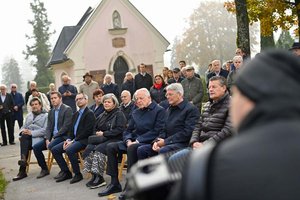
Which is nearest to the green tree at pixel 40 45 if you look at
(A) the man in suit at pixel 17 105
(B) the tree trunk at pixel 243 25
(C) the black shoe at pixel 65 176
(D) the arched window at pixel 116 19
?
(D) the arched window at pixel 116 19

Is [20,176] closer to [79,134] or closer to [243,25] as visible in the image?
[79,134]

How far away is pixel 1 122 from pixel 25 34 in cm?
4444

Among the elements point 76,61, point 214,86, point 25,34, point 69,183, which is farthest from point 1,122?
point 25,34

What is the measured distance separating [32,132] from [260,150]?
8.30 metres

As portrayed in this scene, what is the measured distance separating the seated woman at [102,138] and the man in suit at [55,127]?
1.08 meters

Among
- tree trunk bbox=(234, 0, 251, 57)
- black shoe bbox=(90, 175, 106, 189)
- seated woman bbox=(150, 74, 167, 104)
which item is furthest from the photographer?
tree trunk bbox=(234, 0, 251, 57)

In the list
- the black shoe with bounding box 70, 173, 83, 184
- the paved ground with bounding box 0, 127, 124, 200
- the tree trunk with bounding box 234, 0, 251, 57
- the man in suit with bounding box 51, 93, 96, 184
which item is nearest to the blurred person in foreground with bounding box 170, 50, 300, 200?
the paved ground with bounding box 0, 127, 124, 200

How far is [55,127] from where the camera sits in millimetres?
8906

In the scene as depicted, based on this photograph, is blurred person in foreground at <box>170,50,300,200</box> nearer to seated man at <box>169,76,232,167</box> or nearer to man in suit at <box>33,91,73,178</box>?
seated man at <box>169,76,232,167</box>

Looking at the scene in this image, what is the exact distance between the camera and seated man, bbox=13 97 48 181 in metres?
9.02

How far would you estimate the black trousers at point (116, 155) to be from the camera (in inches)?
265

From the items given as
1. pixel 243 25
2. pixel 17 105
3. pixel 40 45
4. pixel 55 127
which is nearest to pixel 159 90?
pixel 55 127

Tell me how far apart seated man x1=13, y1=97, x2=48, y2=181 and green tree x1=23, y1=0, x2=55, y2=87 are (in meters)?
43.8

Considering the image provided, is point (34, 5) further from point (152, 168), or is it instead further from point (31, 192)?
point (152, 168)
